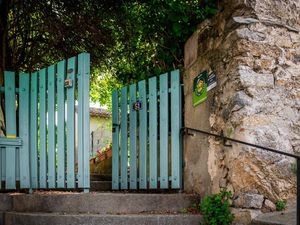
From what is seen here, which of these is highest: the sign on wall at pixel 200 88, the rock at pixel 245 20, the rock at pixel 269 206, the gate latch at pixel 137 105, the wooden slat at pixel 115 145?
the rock at pixel 245 20

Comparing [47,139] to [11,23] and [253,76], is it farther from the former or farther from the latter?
[11,23]

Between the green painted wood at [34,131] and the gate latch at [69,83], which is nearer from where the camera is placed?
the gate latch at [69,83]

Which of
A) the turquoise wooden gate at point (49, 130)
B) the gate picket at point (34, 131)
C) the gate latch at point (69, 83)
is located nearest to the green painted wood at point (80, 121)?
the turquoise wooden gate at point (49, 130)

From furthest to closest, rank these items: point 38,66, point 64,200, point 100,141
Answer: point 100,141, point 38,66, point 64,200

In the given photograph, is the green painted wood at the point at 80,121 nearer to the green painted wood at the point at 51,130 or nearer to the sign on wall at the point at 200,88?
the green painted wood at the point at 51,130

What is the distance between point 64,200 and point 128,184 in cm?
140

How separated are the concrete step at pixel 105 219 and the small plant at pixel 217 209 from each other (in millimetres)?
152

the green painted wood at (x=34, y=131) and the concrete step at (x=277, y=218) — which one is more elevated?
the green painted wood at (x=34, y=131)

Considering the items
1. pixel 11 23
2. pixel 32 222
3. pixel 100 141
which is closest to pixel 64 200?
pixel 32 222

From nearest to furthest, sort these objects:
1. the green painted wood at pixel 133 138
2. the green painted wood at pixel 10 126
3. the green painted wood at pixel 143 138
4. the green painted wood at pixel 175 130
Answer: the green painted wood at pixel 10 126
the green painted wood at pixel 175 130
the green painted wood at pixel 143 138
the green painted wood at pixel 133 138

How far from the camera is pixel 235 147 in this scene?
4.18 m

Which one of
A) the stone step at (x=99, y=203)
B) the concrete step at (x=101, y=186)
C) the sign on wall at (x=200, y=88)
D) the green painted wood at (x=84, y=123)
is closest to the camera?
the stone step at (x=99, y=203)

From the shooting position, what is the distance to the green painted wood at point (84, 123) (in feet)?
15.6

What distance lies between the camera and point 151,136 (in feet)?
17.8
